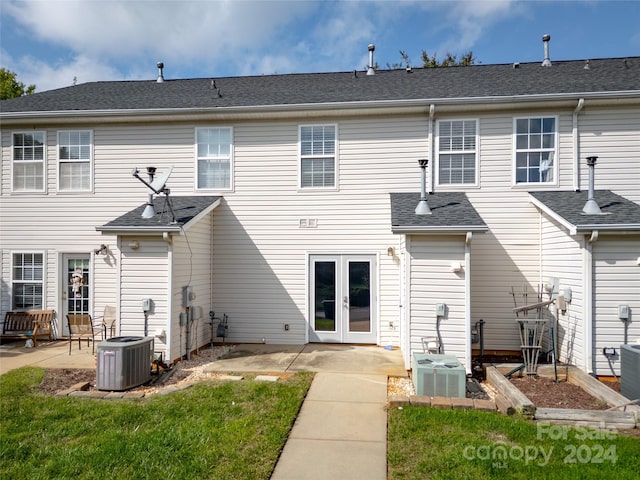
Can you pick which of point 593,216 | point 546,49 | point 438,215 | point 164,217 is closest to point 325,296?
point 438,215

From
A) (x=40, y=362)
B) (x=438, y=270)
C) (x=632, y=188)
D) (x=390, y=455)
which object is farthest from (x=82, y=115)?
(x=632, y=188)

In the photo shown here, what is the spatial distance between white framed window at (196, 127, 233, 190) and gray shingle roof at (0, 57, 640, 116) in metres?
0.67

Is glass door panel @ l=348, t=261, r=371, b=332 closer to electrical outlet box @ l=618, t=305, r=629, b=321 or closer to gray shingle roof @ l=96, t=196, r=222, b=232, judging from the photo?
gray shingle roof @ l=96, t=196, r=222, b=232

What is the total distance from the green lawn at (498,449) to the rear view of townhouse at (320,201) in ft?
7.54

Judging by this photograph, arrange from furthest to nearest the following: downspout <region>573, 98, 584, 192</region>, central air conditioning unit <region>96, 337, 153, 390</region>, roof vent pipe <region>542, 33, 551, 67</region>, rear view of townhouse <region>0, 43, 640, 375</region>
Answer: roof vent pipe <region>542, 33, 551, 67</region>
downspout <region>573, 98, 584, 192</region>
rear view of townhouse <region>0, 43, 640, 375</region>
central air conditioning unit <region>96, 337, 153, 390</region>

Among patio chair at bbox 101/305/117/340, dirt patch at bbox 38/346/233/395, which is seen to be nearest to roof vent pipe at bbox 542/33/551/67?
dirt patch at bbox 38/346/233/395

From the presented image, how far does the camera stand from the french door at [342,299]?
8.78 metres

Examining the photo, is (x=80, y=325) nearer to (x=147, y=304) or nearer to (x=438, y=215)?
(x=147, y=304)

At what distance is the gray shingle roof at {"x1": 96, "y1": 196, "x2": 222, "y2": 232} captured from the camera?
7.21 meters

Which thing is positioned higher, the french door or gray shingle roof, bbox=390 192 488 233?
gray shingle roof, bbox=390 192 488 233

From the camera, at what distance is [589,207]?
686cm

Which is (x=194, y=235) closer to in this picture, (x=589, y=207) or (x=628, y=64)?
(x=589, y=207)

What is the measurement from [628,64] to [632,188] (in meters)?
3.98

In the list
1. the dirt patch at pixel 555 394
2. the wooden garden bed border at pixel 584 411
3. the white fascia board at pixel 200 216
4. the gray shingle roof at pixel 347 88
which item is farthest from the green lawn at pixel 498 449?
the gray shingle roof at pixel 347 88
